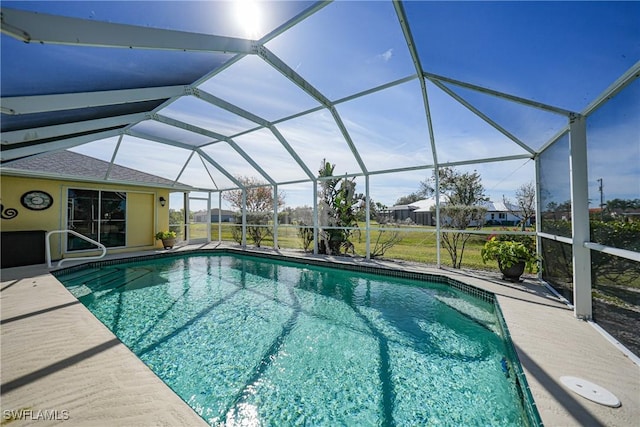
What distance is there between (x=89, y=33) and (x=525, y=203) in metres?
8.11

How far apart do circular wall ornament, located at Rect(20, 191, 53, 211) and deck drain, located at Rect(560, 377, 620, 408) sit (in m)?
12.8

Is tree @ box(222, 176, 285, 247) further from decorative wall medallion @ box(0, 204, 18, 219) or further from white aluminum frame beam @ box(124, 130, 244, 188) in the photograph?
decorative wall medallion @ box(0, 204, 18, 219)

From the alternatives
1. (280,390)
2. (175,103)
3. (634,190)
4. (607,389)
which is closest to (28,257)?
(175,103)

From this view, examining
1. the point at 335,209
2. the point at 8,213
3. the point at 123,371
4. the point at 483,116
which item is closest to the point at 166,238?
the point at 8,213

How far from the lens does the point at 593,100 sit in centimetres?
339

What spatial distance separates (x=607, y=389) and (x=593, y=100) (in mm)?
3277

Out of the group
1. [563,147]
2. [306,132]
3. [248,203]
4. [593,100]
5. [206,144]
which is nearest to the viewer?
[593,100]

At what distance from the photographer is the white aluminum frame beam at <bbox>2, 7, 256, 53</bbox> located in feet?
5.15

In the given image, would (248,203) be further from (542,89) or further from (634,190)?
(634,190)

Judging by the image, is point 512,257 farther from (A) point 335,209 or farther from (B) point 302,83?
(B) point 302,83

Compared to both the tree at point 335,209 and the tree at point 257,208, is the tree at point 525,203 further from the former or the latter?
the tree at point 257,208

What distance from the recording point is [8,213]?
7.91 m

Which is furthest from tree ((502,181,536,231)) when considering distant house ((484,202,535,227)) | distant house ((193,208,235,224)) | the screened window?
the screened window

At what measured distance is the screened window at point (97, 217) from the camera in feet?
30.9
